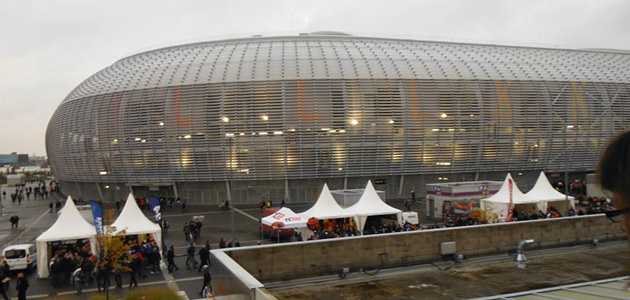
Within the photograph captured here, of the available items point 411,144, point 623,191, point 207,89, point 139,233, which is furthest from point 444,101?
point 623,191

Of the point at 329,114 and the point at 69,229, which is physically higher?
the point at 329,114

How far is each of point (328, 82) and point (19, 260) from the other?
32812mm

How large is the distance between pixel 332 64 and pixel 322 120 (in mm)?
6738

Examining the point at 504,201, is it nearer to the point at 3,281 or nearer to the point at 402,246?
the point at 402,246

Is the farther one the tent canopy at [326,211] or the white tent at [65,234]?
the tent canopy at [326,211]

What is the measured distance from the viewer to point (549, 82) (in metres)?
55.1

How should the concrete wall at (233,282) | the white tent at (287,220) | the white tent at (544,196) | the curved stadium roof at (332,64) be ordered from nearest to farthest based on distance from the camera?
the concrete wall at (233,282)
the white tent at (287,220)
the white tent at (544,196)
the curved stadium roof at (332,64)

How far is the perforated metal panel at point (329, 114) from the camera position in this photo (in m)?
48.0

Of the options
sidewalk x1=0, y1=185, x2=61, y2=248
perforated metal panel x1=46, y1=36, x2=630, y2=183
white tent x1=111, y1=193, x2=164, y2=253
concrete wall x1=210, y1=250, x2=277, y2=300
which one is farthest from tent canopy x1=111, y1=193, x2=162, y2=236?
perforated metal panel x1=46, y1=36, x2=630, y2=183

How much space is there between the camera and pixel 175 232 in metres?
32.6

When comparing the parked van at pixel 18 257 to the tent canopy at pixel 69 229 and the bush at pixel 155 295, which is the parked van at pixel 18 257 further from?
the bush at pixel 155 295

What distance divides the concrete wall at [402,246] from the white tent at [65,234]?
12520 mm

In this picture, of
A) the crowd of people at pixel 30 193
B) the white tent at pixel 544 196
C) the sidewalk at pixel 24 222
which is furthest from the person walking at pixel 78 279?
the crowd of people at pixel 30 193

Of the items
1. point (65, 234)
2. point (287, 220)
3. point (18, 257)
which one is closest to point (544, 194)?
point (287, 220)
